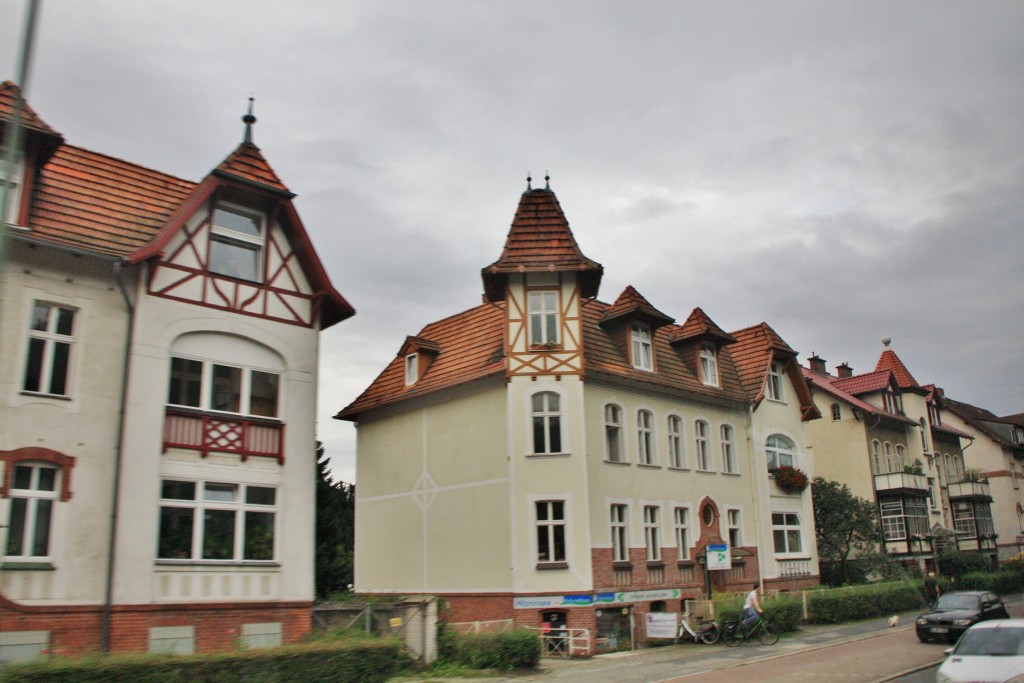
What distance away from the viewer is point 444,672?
21.5m

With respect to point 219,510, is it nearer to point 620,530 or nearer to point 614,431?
point 620,530

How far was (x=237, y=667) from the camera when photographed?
15.7 metres

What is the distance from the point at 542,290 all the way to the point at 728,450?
1121cm

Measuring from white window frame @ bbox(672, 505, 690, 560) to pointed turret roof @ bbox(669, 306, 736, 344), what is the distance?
270 inches

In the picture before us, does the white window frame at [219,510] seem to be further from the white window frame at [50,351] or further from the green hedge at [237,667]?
the green hedge at [237,667]

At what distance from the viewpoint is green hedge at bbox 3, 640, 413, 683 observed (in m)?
13.6

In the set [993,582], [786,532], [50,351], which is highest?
[50,351]

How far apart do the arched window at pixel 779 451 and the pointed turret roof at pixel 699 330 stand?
4.83 m

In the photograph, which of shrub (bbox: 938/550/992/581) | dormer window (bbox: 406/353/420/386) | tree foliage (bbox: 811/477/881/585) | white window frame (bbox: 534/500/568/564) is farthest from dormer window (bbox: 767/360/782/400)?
shrub (bbox: 938/550/992/581)

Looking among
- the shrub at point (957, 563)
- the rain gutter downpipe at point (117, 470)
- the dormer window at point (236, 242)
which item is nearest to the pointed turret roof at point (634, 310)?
the dormer window at point (236, 242)

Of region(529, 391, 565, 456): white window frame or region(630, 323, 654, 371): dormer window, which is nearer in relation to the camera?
→ region(529, 391, 565, 456): white window frame

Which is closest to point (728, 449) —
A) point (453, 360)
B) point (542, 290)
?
point (542, 290)

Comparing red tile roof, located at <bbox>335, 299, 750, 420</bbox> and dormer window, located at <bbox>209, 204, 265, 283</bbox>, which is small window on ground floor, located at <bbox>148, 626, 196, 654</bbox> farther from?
red tile roof, located at <bbox>335, 299, 750, 420</bbox>

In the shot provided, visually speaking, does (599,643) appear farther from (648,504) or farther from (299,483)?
(299,483)
